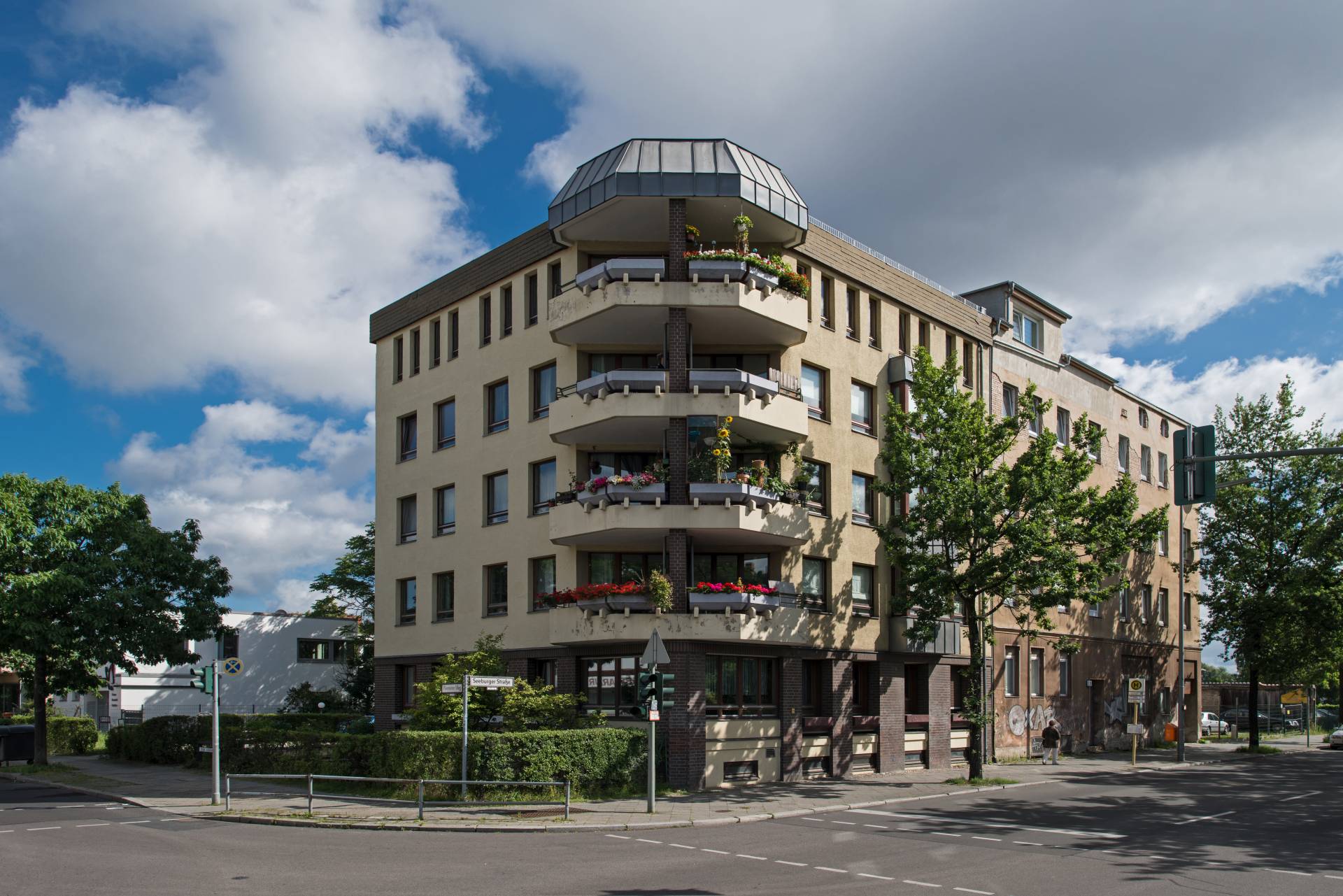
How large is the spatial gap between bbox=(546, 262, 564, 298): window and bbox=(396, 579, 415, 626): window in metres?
11.1

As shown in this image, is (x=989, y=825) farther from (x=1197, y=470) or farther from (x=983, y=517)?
(x=983, y=517)

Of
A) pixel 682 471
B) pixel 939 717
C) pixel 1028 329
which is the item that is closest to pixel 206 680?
pixel 682 471

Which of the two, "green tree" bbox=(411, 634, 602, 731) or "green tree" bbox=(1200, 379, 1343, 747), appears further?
"green tree" bbox=(1200, 379, 1343, 747)

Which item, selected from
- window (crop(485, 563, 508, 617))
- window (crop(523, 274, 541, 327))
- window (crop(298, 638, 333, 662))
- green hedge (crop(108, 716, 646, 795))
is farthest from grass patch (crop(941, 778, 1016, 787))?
window (crop(298, 638, 333, 662))

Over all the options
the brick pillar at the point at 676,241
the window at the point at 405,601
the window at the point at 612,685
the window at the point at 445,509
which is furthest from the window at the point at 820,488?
the window at the point at 405,601

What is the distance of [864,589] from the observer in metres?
33.2

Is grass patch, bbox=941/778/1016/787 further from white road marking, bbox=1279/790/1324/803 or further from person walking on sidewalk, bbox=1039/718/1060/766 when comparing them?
person walking on sidewalk, bbox=1039/718/1060/766

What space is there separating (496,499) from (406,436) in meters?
6.01

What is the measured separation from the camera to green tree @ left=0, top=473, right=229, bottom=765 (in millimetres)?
33656

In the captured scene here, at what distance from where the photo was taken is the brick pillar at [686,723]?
2706 cm

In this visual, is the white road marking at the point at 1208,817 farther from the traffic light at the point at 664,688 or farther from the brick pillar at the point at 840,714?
the traffic light at the point at 664,688

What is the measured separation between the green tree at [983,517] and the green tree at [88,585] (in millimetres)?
20832

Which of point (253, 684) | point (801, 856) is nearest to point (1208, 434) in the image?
point (801, 856)

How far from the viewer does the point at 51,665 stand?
35.7 metres
